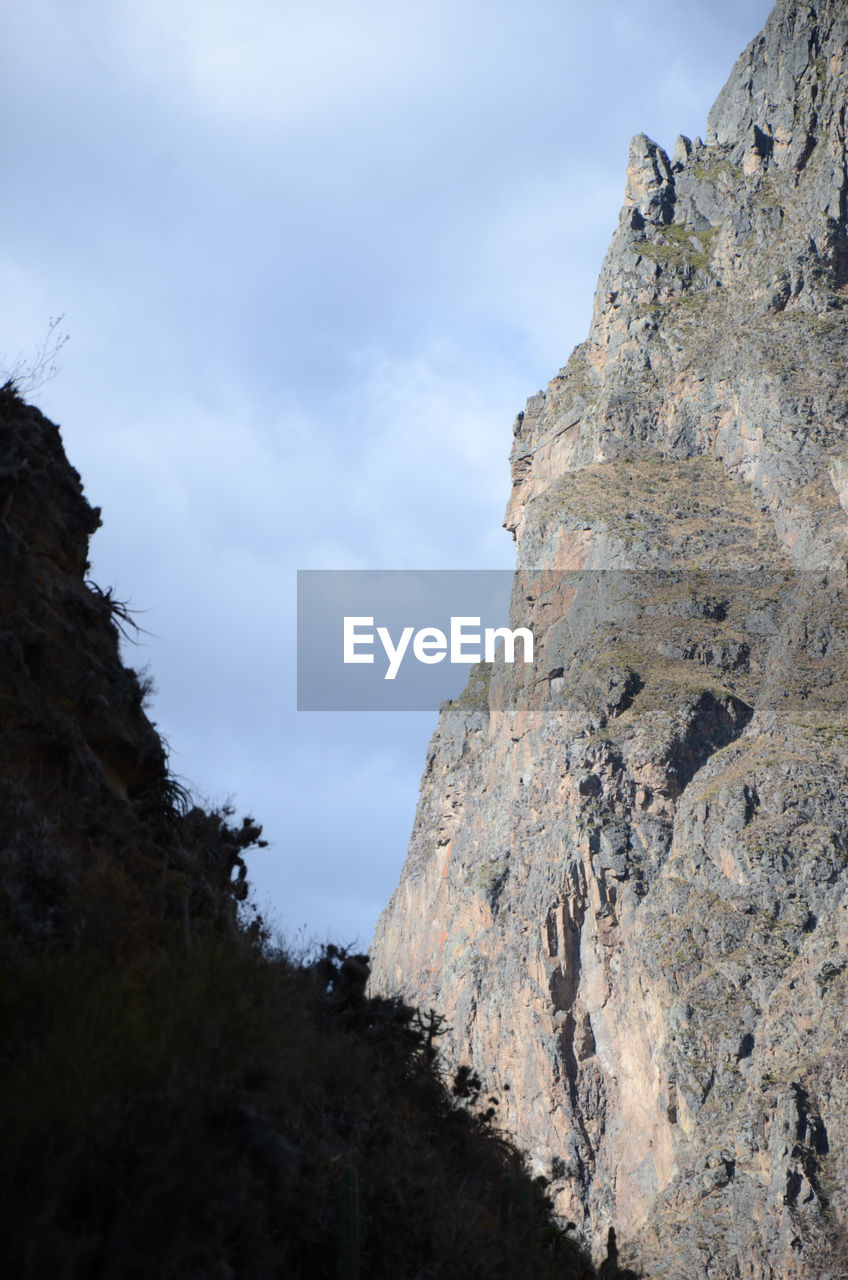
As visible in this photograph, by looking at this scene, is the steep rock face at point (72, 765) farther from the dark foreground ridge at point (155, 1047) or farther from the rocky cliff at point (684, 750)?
the rocky cliff at point (684, 750)

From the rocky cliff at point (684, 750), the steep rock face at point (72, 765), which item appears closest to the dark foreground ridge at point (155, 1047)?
the steep rock face at point (72, 765)

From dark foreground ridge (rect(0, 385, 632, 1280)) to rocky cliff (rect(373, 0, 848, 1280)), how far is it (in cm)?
4611

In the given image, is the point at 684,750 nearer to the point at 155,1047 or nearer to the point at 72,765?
the point at 72,765

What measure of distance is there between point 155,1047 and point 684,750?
9168 cm

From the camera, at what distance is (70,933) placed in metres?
14.5

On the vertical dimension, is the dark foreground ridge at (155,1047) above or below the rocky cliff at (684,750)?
below

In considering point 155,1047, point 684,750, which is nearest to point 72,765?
point 155,1047

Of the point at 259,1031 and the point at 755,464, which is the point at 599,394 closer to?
the point at 755,464

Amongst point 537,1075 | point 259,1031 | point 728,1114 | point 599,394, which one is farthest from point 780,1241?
point 599,394

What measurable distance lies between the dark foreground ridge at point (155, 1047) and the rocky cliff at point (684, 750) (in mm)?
46113

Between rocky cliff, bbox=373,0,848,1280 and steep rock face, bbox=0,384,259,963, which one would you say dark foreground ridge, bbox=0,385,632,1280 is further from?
rocky cliff, bbox=373,0,848,1280

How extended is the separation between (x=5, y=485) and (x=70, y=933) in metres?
7.37

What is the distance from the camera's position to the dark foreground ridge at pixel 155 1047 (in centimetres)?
1196

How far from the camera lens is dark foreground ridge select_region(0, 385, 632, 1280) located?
471 inches
